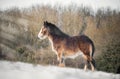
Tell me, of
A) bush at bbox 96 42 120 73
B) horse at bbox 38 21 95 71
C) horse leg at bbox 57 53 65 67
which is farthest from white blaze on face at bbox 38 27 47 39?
bush at bbox 96 42 120 73

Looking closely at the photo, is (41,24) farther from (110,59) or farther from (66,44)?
(110,59)

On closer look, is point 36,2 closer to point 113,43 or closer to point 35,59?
point 35,59

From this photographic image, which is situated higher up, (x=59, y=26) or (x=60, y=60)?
(x=59, y=26)

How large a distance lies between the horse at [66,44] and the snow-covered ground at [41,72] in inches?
2.9

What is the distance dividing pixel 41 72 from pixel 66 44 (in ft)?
1.28

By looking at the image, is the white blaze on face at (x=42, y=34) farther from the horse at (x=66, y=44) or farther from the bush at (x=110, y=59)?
the bush at (x=110, y=59)

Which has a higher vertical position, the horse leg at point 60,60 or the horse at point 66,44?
the horse at point 66,44

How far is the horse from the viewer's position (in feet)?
8.96

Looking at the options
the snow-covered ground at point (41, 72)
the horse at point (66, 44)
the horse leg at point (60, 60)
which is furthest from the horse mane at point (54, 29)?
the snow-covered ground at point (41, 72)

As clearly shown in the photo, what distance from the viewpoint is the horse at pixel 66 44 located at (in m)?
2.73

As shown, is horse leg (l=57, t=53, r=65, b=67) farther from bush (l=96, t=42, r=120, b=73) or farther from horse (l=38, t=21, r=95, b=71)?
bush (l=96, t=42, r=120, b=73)

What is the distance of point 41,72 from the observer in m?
2.76

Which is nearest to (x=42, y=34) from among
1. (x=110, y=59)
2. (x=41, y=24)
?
(x=41, y=24)

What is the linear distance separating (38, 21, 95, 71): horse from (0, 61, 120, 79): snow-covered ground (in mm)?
73
